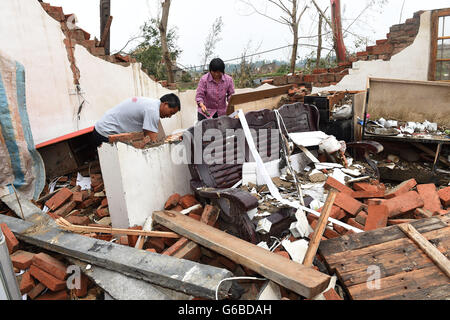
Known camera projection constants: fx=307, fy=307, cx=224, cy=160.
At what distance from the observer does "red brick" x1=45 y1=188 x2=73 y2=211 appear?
328 centimetres

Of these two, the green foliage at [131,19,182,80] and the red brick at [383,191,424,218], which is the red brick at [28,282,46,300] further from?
the green foliage at [131,19,182,80]

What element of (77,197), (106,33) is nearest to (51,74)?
(106,33)

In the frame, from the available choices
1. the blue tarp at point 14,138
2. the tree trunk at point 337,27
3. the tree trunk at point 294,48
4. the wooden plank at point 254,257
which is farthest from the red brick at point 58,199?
the tree trunk at point 337,27

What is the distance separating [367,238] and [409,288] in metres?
0.46

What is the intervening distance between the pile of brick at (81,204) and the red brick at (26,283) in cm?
95

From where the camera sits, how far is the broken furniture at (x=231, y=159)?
2.48m

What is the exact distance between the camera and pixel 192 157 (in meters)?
2.91

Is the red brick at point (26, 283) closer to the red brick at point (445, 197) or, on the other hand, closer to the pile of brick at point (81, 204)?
the pile of brick at point (81, 204)

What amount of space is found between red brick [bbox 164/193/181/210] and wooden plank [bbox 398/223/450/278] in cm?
200

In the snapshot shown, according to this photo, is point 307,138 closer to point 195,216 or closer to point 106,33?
point 195,216

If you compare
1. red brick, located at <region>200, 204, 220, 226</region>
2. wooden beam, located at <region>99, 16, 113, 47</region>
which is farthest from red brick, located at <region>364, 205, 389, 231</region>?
wooden beam, located at <region>99, 16, 113, 47</region>

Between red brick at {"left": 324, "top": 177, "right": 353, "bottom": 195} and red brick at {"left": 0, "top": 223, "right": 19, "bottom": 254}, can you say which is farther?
red brick at {"left": 324, "top": 177, "right": 353, "bottom": 195}

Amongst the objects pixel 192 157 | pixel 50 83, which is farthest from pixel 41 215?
pixel 50 83

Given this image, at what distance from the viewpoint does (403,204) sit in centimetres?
277
